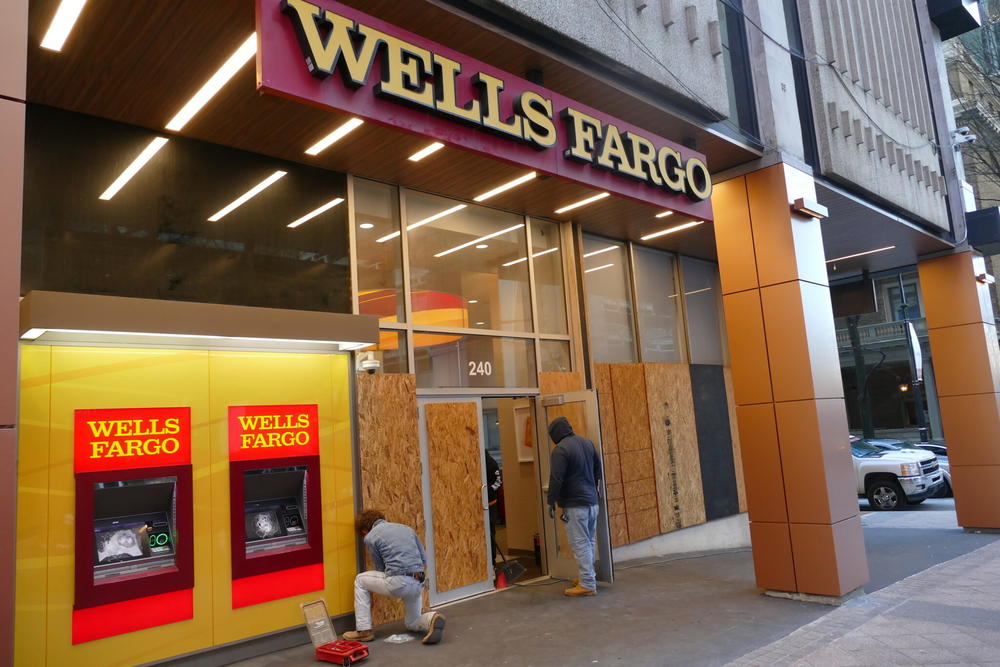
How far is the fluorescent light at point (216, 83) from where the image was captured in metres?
5.06

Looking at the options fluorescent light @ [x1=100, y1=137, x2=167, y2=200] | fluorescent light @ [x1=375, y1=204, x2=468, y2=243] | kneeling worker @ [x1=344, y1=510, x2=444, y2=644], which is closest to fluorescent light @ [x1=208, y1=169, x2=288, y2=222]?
fluorescent light @ [x1=100, y1=137, x2=167, y2=200]

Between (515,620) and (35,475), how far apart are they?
4150 mm

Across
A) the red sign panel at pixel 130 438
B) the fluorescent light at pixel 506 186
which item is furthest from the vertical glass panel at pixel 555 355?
the red sign panel at pixel 130 438

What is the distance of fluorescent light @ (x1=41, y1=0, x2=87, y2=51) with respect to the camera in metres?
4.42

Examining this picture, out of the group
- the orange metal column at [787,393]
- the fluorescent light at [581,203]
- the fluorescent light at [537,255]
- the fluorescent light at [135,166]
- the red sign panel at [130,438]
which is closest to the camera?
the red sign panel at [130,438]

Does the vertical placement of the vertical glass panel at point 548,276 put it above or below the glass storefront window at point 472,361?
above

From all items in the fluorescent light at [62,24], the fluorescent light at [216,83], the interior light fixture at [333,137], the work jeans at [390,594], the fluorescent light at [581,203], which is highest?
the fluorescent light at [62,24]

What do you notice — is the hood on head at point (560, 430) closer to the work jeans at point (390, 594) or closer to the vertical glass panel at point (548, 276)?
the vertical glass panel at point (548, 276)

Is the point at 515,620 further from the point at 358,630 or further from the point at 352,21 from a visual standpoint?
the point at 352,21

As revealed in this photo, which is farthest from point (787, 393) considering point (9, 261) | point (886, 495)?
point (886, 495)

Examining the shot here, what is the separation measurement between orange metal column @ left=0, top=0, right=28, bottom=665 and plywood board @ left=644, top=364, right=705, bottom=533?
865cm

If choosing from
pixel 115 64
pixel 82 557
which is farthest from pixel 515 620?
pixel 115 64

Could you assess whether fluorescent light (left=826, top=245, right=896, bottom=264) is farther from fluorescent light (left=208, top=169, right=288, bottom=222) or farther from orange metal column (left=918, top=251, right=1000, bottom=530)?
fluorescent light (left=208, top=169, right=288, bottom=222)

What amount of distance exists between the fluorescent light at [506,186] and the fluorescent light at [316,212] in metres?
1.79
